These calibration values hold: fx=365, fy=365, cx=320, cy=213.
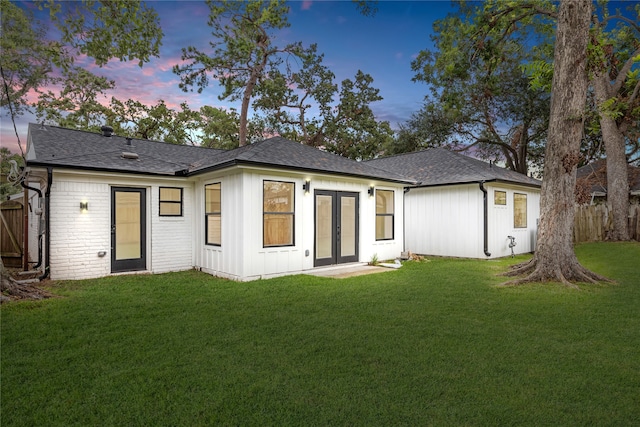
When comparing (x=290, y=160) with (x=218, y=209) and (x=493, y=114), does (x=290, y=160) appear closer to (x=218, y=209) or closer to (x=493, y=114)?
(x=218, y=209)

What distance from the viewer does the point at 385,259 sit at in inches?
415

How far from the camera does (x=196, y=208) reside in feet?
30.3

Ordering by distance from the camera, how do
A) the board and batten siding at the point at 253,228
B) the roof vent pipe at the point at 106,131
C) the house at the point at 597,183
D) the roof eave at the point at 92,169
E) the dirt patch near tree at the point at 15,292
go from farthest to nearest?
the house at the point at 597,183
the roof vent pipe at the point at 106,131
the board and batten siding at the point at 253,228
the roof eave at the point at 92,169
the dirt patch near tree at the point at 15,292

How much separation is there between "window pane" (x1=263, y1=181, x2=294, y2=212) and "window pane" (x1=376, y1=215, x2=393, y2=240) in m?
3.14

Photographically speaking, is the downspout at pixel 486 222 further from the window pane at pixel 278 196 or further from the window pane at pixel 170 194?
the window pane at pixel 170 194

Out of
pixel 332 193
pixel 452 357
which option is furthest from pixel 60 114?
pixel 452 357

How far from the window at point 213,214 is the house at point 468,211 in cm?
593

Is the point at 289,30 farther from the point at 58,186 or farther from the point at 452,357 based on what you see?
the point at 452,357

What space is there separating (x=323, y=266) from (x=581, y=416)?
22.4 feet

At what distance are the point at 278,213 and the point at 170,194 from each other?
2984mm

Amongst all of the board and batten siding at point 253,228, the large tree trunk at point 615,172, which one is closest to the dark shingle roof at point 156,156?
the board and batten siding at point 253,228

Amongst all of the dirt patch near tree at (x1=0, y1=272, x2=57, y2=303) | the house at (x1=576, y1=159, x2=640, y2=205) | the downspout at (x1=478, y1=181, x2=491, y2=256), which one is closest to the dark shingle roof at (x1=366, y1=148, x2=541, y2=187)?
the downspout at (x1=478, y1=181, x2=491, y2=256)

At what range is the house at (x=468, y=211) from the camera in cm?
1106

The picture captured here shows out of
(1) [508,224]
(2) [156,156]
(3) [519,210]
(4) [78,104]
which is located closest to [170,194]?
(2) [156,156]
